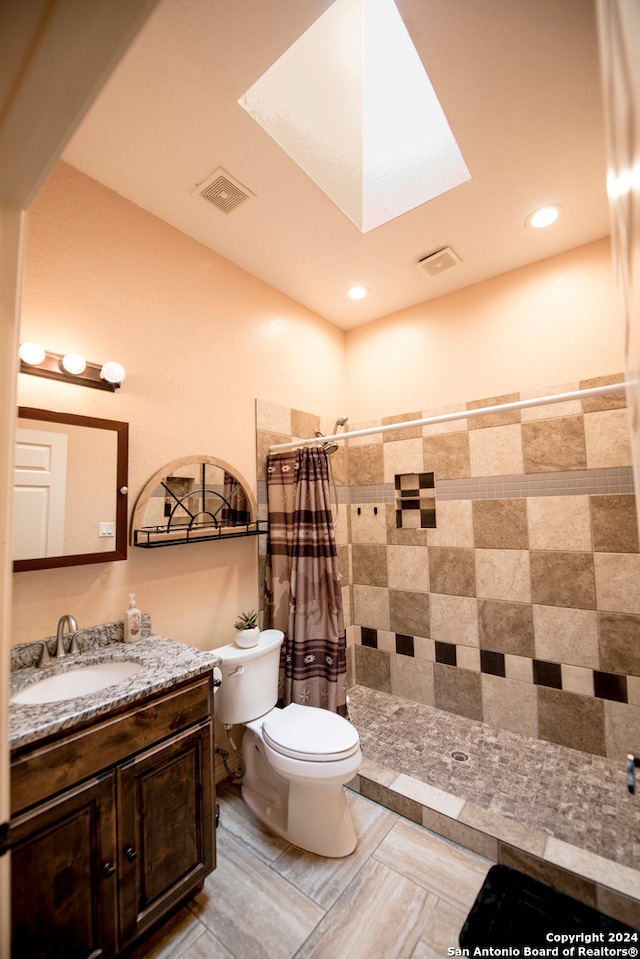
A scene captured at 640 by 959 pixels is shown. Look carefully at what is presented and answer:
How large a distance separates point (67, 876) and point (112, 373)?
1641mm

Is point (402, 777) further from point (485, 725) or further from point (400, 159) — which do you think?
point (400, 159)

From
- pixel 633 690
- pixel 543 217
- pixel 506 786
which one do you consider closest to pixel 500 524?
pixel 633 690

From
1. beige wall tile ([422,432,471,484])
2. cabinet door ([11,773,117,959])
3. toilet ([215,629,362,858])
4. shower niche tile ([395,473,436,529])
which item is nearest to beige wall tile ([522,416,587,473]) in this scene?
beige wall tile ([422,432,471,484])

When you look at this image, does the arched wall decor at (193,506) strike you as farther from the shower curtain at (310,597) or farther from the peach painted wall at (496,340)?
the peach painted wall at (496,340)

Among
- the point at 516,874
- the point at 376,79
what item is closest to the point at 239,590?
the point at 516,874

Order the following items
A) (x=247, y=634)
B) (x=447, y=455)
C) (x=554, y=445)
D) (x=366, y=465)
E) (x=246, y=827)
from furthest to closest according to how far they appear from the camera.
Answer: (x=366, y=465), (x=447, y=455), (x=554, y=445), (x=247, y=634), (x=246, y=827)

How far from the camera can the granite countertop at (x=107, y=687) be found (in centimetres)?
103

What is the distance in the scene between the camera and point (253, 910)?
4.52 feet

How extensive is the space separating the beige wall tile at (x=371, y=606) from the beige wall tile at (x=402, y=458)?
82cm

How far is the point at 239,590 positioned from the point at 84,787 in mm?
1146

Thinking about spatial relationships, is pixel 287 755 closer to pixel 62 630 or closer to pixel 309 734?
pixel 309 734

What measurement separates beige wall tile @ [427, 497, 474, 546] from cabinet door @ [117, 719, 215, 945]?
1728 millimetres

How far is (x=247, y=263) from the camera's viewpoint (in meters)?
2.33

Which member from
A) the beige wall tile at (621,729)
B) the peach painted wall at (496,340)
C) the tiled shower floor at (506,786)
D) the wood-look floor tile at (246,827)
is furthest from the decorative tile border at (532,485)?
the wood-look floor tile at (246,827)
